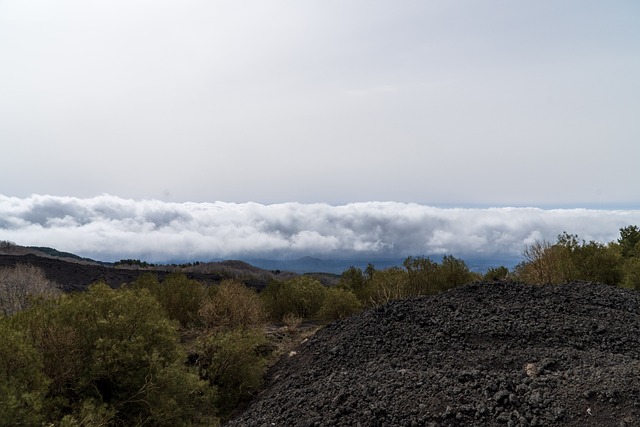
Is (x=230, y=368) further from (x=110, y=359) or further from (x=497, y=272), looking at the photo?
(x=497, y=272)

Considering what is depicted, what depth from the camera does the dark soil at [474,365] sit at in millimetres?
7352

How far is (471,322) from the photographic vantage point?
40.7 feet

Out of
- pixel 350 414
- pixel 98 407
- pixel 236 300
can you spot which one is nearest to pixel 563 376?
pixel 350 414

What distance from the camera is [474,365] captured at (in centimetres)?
975

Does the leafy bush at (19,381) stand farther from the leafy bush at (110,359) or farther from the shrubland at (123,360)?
the leafy bush at (110,359)

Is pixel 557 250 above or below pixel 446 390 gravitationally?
above

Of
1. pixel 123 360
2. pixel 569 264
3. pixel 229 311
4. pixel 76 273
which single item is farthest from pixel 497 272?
pixel 76 273

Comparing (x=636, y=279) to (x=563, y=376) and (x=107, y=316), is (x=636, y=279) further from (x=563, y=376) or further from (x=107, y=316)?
(x=107, y=316)

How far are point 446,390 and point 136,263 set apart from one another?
114 meters

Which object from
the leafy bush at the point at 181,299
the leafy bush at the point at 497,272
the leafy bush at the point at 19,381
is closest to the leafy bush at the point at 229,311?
the leafy bush at the point at 181,299

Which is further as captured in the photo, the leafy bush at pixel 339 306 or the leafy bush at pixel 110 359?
the leafy bush at pixel 339 306

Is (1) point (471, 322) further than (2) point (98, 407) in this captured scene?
Yes

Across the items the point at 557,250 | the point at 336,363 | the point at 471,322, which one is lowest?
the point at 336,363

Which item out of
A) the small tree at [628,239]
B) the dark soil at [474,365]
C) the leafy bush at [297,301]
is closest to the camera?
the dark soil at [474,365]
